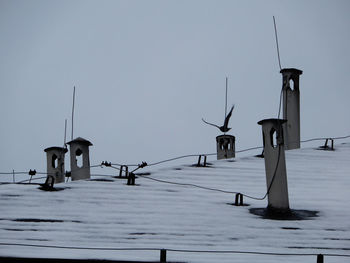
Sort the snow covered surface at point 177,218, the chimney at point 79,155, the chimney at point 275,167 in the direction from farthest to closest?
the chimney at point 79,155 → the chimney at point 275,167 → the snow covered surface at point 177,218

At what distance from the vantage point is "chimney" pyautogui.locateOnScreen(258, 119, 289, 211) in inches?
357

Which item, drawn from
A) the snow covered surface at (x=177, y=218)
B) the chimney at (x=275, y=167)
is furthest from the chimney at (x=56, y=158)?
the chimney at (x=275, y=167)

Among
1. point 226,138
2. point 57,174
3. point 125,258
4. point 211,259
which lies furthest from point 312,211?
point 226,138

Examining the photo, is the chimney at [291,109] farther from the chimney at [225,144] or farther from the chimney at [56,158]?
the chimney at [56,158]

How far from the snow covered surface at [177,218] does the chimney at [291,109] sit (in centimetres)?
470

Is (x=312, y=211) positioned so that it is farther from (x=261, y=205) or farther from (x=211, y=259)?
(x=211, y=259)

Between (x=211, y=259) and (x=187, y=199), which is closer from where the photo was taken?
(x=211, y=259)

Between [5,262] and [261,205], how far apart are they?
16.7ft

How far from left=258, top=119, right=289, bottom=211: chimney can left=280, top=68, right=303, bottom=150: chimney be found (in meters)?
7.29

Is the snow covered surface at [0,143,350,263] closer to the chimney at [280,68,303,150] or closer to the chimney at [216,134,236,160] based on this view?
the chimney at [280,68,303,150]

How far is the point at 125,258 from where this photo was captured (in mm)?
5734

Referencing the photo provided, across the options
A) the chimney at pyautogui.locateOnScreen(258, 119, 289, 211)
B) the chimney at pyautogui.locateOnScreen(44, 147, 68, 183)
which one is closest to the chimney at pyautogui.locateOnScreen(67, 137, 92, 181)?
the chimney at pyautogui.locateOnScreen(44, 147, 68, 183)

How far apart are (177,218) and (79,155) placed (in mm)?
9864

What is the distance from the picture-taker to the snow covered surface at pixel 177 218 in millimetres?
6535
